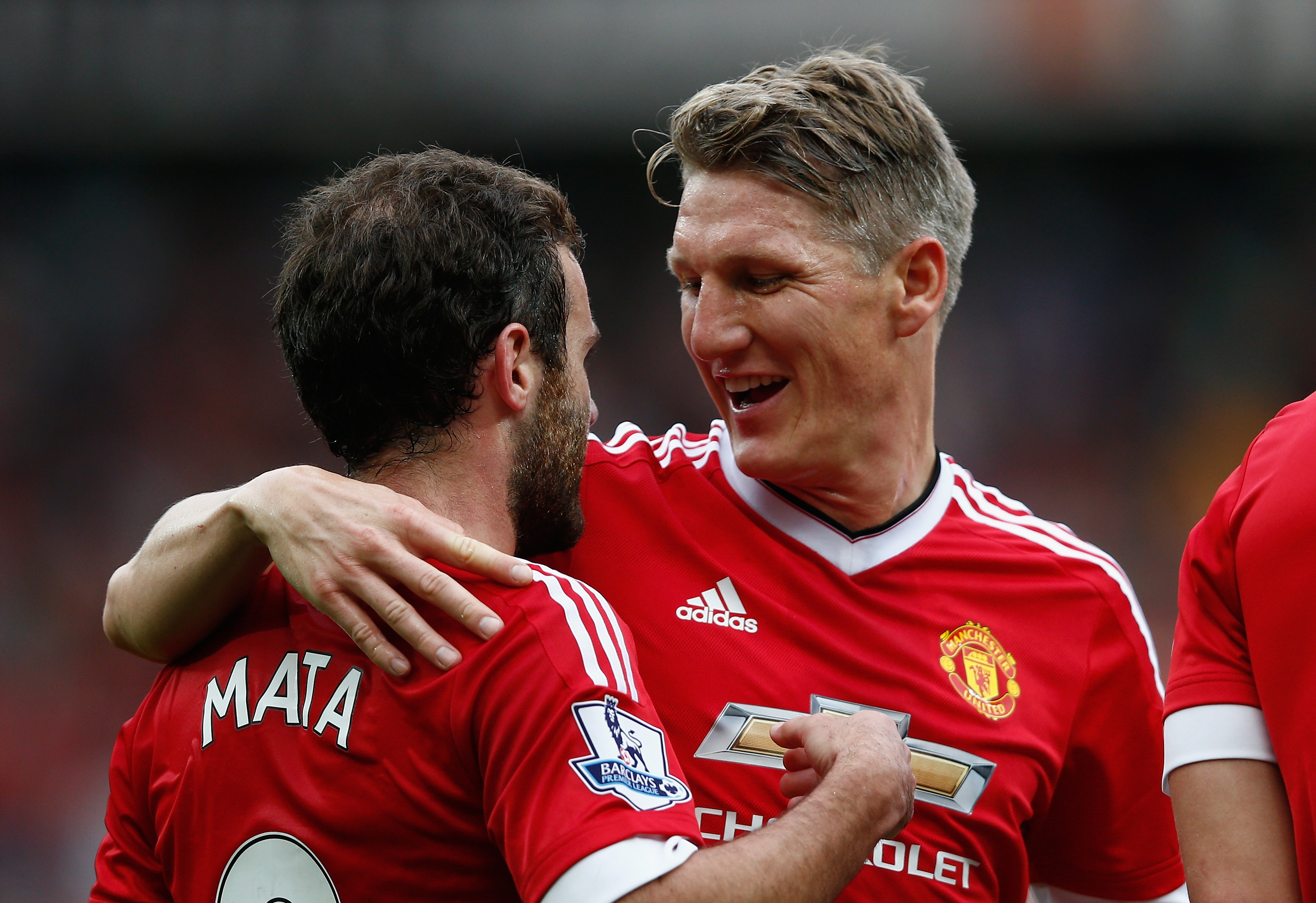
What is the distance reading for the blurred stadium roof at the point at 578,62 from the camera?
952 centimetres

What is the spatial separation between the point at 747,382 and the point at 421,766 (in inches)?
48.3

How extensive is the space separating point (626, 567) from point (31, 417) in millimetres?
9249

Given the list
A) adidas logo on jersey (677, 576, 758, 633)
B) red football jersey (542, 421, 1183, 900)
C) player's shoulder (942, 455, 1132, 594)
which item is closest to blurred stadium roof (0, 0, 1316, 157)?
player's shoulder (942, 455, 1132, 594)

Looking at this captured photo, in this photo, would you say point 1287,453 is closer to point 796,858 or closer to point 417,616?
point 796,858

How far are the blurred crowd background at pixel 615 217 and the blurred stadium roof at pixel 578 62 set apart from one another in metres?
0.02

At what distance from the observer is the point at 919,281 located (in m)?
2.70

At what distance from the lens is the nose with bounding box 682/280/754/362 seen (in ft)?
8.38

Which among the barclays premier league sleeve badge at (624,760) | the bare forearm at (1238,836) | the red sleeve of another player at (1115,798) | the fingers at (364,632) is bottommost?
the red sleeve of another player at (1115,798)

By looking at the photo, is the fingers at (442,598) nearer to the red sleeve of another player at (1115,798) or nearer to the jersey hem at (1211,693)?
the jersey hem at (1211,693)

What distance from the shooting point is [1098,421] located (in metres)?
10.4

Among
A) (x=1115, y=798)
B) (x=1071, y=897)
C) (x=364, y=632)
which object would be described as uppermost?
(x=364, y=632)

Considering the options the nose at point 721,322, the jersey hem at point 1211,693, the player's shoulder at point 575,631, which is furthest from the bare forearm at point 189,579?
the jersey hem at point 1211,693

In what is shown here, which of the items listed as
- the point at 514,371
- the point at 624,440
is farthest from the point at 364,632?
the point at 624,440

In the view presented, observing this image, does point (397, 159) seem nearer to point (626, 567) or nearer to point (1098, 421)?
point (626, 567)
